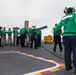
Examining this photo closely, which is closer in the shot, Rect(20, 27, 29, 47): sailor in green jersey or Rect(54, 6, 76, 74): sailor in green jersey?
Rect(54, 6, 76, 74): sailor in green jersey

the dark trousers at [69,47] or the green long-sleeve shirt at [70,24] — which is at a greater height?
the green long-sleeve shirt at [70,24]

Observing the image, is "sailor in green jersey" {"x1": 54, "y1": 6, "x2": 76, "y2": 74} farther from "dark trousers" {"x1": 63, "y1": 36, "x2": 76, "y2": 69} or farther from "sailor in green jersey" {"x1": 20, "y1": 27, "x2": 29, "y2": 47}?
"sailor in green jersey" {"x1": 20, "y1": 27, "x2": 29, "y2": 47}

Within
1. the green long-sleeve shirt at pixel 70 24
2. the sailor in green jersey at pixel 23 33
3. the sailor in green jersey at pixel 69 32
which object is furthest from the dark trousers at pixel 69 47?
the sailor in green jersey at pixel 23 33

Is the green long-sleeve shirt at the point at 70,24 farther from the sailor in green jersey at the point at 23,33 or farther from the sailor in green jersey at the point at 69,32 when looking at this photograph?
the sailor in green jersey at the point at 23,33

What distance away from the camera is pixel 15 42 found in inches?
1034

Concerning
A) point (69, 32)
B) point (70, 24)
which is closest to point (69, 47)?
point (69, 32)

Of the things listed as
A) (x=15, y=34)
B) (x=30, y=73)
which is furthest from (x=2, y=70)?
(x=15, y=34)

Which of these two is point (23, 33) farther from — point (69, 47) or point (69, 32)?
point (69, 32)

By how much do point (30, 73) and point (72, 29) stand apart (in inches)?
73.4

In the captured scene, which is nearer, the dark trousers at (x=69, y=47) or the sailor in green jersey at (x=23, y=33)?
the dark trousers at (x=69, y=47)

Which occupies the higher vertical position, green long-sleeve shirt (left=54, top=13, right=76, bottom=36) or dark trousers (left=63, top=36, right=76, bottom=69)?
green long-sleeve shirt (left=54, top=13, right=76, bottom=36)

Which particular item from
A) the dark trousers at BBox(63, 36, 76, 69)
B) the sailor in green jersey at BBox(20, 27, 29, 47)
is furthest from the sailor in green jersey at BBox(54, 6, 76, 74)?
the sailor in green jersey at BBox(20, 27, 29, 47)

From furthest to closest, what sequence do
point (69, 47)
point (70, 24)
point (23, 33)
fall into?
point (23, 33) → point (69, 47) → point (70, 24)

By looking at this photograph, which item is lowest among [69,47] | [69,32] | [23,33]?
[69,47]
